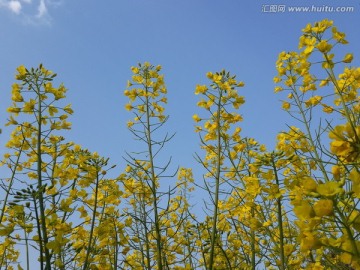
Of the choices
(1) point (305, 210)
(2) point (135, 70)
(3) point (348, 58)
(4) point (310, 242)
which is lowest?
(4) point (310, 242)

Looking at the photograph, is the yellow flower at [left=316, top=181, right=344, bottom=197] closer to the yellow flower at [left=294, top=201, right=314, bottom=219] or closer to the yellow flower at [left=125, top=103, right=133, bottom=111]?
the yellow flower at [left=294, top=201, right=314, bottom=219]

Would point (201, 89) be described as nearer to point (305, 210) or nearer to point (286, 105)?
point (286, 105)

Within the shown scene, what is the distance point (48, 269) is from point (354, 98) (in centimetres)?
360

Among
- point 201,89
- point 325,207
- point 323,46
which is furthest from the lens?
point 201,89

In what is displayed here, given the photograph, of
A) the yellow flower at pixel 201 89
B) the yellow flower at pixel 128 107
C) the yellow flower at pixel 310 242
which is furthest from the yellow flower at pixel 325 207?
the yellow flower at pixel 128 107

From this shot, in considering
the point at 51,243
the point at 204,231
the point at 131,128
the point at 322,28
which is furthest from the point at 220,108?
the point at 51,243

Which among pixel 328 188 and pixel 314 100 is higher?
pixel 314 100

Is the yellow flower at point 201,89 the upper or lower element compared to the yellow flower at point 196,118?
upper

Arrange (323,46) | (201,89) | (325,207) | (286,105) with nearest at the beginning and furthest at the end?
(325,207) → (323,46) → (201,89) → (286,105)

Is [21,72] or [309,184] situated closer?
[309,184]

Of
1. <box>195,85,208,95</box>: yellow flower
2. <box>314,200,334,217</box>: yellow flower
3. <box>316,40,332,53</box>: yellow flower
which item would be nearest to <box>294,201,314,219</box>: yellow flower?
<box>314,200,334,217</box>: yellow flower

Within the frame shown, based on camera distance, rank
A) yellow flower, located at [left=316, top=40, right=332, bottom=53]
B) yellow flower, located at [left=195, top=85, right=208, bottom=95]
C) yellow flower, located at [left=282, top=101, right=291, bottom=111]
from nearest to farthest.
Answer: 1. yellow flower, located at [left=316, top=40, right=332, bottom=53]
2. yellow flower, located at [left=195, top=85, right=208, bottom=95]
3. yellow flower, located at [left=282, top=101, right=291, bottom=111]

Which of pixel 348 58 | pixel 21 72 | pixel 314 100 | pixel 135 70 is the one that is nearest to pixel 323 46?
pixel 348 58

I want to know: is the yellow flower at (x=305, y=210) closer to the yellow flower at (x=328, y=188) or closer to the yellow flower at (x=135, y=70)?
the yellow flower at (x=328, y=188)
